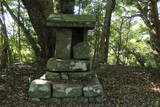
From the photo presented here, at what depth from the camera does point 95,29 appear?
10.2 meters

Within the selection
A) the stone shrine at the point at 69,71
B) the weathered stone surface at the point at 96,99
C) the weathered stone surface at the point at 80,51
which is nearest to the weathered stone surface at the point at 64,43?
the stone shrine at the point at 69,71

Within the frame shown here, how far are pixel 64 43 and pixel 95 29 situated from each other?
632 cm

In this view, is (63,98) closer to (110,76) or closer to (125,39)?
(110,76)

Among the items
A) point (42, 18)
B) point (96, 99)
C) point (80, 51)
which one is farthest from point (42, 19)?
point (96, 99)

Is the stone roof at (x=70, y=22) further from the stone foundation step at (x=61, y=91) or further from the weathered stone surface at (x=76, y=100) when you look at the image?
the weathered stone surface at (x=76, y=100)

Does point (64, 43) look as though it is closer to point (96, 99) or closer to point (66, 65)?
point (66, 65)

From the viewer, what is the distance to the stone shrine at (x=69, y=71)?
3.54m

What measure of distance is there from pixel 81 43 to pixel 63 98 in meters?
1.18

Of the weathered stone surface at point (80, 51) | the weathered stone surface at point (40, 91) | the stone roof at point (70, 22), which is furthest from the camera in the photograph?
the weathered stone surface at point (80, 51)

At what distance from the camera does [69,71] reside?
13.0ft

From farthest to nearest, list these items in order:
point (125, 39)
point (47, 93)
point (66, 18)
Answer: point (125, 39) → point (66, 18) → point (47, 93)

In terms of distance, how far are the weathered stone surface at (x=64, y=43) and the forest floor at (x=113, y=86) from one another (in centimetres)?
105

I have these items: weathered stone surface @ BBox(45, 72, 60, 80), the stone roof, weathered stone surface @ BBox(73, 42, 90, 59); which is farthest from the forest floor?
the stone roof

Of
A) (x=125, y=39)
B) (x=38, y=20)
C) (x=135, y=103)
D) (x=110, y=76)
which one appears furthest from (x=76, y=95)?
(x=125, y=39)
